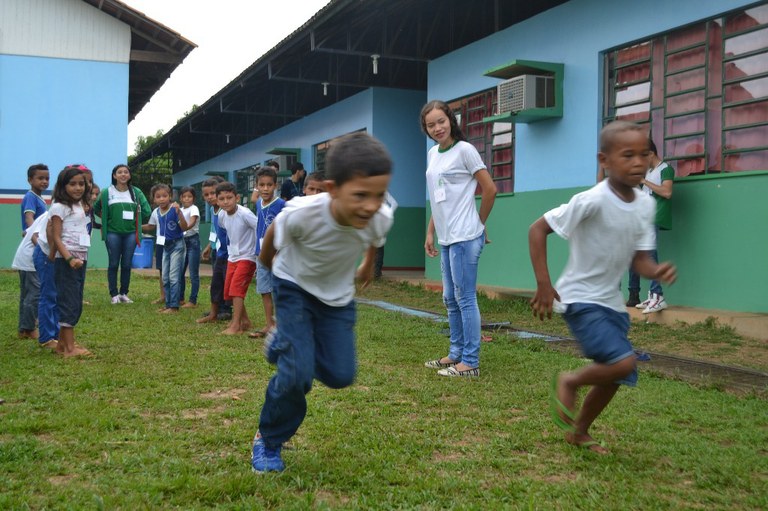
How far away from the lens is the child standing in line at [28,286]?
280 inches

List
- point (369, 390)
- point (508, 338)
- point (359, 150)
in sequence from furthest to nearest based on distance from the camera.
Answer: point (508, 338)
point (369, 390)
point (359, 150)

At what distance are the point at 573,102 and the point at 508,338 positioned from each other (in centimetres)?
476

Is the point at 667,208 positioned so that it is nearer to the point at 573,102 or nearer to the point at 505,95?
the point at 573,102

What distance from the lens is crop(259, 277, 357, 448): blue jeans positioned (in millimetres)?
3246

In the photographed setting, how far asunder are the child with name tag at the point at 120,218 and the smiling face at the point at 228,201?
9.37 feet

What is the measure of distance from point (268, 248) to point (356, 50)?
454 inches

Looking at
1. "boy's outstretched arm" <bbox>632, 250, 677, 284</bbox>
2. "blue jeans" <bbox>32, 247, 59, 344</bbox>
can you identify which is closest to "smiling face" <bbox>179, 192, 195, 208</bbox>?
"blue jeans" <bbox>32, 247, 59, 344</bbox>

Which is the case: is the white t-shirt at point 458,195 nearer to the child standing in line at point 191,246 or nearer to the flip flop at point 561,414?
the flip flop at point 561,414

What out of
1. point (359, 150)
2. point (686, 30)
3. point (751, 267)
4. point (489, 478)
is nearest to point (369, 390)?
point (489, 478)

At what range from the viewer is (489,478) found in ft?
10.9

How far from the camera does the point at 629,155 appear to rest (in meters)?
3.54

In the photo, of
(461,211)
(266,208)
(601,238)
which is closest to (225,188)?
(266,208)

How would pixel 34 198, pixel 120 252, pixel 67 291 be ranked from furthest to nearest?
pixel 120 252 → pixel 34 198 → pixel 67 291

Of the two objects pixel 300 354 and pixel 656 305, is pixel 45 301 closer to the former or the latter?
pixel 300 354
